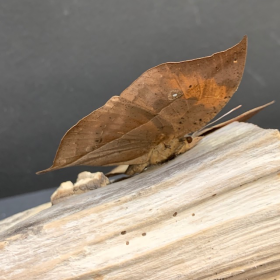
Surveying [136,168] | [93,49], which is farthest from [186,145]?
[93,49]

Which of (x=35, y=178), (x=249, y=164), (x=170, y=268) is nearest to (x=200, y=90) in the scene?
(x=249, y=164)

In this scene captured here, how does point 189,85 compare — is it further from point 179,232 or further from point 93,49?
point 93,49

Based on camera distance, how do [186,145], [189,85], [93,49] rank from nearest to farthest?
[189,85] → [186,145] → [93,49]

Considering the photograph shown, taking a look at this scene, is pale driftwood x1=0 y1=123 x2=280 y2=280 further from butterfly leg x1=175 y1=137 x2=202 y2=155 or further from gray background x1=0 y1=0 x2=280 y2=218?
gray background x1=0 y1=0 x2=280 y2=218

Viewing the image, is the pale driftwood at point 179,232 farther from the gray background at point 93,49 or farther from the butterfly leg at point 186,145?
the gray background at point 93,49

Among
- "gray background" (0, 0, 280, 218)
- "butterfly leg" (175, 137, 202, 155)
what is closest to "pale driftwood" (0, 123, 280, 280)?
"butterfly leg" (175, 137, 202, 155)

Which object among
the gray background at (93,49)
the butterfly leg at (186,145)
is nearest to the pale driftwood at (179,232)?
the butterfly leg at (186,145)
